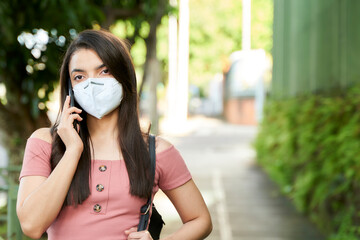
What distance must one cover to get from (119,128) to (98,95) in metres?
0.18

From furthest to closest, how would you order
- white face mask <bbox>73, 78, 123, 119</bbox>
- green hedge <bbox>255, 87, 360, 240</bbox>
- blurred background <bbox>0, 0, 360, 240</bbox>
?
green hedge <bbox>255, 87, 360, 240</bbox>
blurred background <bbox>0, 0, 360, 240</bbox>
white face mask <bbox>73, 78, 123, 119</bbox>

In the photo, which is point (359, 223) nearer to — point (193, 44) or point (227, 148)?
point (227, 148)

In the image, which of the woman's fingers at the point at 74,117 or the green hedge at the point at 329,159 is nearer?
the woman's fingers at the point at 74,117

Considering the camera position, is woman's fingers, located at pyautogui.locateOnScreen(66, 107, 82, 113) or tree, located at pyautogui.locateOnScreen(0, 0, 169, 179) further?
tree, located at pyautogui.locateOnScreen(0, 0, 169, 179)

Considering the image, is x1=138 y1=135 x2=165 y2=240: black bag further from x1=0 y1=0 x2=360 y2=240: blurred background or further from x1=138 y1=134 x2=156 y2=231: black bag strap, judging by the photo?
x1=0 y1=0 x2=360 y2=240: blurred background

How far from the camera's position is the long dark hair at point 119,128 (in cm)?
205

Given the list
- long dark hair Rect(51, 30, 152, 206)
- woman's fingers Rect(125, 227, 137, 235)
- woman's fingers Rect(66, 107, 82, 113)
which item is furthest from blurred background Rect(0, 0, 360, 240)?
woman's fingers Rect(125, 227, 137, 235)

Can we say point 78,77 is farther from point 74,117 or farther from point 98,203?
point 98,203

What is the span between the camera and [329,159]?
19.8ft

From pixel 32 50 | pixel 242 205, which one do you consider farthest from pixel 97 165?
pixel 242 205

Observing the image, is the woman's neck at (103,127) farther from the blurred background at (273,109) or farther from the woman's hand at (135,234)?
the woman's hand at (135,234)

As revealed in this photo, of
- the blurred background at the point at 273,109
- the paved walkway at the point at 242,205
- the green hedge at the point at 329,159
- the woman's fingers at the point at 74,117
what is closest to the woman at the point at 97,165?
→ the woman's fingers at the point at 74,117

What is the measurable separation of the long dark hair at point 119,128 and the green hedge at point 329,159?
3.19 m

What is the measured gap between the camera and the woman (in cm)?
198
